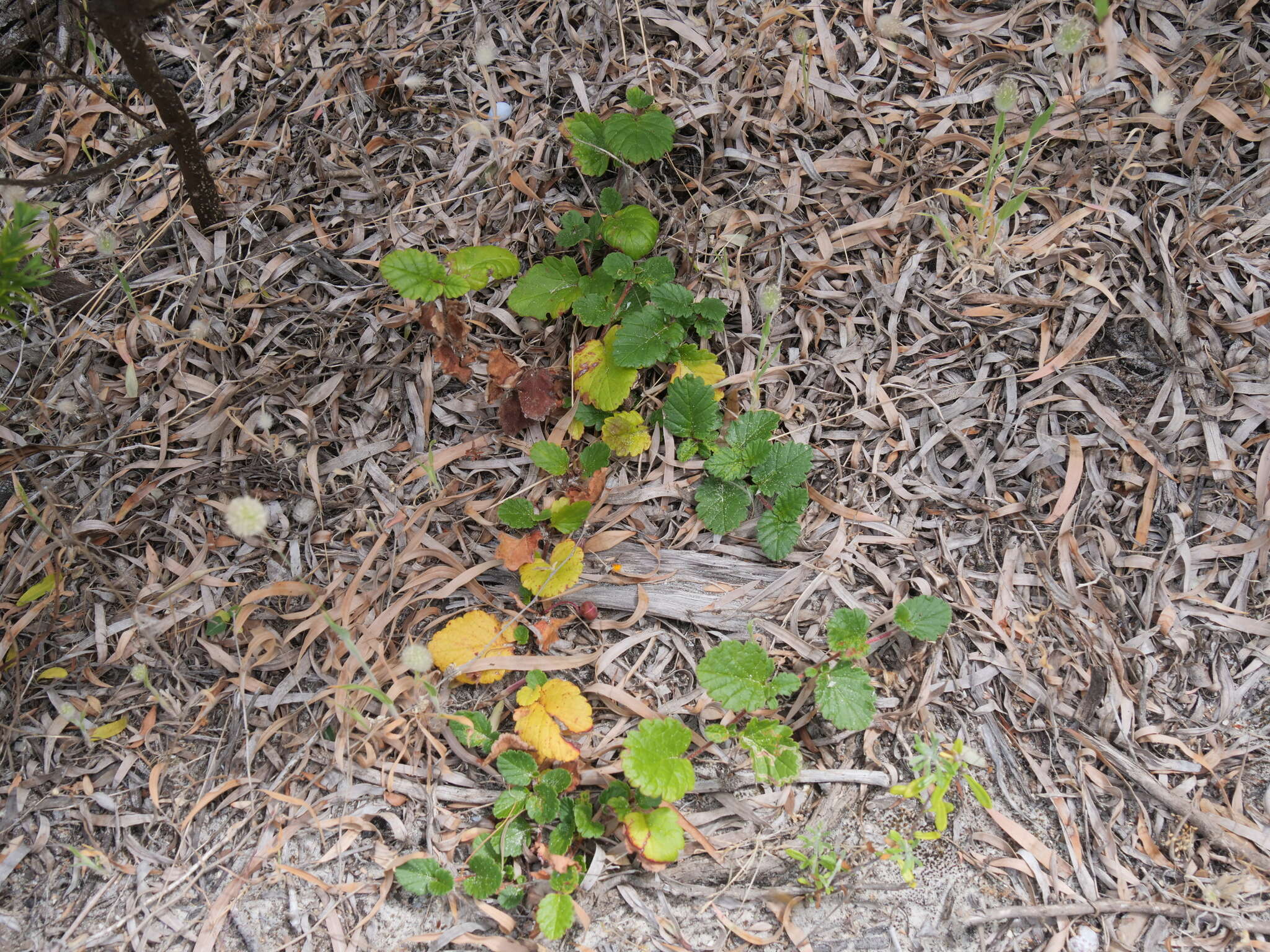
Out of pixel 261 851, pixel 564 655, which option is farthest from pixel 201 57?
pixel 261 851

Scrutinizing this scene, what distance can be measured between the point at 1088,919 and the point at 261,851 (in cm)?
170

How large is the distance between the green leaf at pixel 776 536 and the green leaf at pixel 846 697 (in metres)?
0.28

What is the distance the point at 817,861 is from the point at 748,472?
85cm

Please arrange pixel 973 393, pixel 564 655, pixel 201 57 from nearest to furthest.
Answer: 1. pixel 564 655
2. pixel 973 393
3. pixel 201 57

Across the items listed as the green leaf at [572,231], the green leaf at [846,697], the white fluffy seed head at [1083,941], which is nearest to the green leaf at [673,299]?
the green leaf at [572,231]

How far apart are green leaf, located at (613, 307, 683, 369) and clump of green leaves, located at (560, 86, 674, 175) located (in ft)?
1.28

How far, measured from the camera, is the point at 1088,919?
1.65m

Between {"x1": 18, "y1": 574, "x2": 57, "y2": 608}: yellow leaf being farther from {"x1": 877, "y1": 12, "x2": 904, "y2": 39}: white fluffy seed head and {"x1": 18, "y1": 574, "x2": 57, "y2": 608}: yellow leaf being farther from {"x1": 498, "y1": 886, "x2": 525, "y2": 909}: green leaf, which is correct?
{"x1": 877, "y1": 12, "x2": 904, "y2": 39}: white fluffy seed head

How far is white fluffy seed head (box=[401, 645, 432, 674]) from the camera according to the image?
177 centimetres

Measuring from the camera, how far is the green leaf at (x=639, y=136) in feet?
6.56

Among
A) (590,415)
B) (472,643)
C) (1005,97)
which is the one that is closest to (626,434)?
(590,415)

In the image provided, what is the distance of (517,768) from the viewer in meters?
1.72

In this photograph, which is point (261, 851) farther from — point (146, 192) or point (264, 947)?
point (146, 192)

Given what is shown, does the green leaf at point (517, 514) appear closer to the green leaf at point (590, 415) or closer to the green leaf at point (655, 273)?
the green leaf at point (590, 415)
